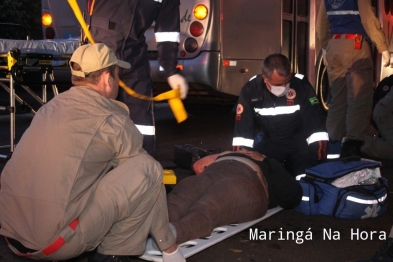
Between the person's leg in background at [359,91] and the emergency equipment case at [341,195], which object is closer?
the emergency equipment case at [341,195]

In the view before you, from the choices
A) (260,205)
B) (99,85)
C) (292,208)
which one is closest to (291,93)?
(292,208)

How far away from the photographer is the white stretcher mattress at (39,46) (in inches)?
253

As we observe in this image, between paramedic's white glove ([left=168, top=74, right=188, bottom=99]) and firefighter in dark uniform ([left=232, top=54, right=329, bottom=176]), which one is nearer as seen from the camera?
paramedic's white glove ([left=168, top=74, right=188, bottom=99])

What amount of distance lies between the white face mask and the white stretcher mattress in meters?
2.25

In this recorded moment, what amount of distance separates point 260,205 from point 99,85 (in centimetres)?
150

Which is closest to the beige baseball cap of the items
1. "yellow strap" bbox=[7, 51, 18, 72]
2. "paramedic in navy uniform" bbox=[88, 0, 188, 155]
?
"paramedic in navy uniform" bbox=[88, 0, 188, 155]

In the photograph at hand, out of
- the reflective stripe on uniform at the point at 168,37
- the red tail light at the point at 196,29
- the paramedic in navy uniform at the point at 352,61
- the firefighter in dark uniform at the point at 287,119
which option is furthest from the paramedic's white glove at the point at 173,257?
the red tail light at the point at 196,29

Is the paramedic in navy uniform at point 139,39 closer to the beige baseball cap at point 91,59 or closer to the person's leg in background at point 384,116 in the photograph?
the beige baseball cap at point 91,59

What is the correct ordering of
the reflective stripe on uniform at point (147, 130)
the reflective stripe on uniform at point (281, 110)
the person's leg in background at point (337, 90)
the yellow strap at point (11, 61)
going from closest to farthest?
the reflective stripe on uniform at point (147, 130), the reflective stripe on uniform at point (281, 110), the yellow strap at point (11, 61), the person's leg in background at point (337, 90)

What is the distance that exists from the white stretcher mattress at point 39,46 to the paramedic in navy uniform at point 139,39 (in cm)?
197

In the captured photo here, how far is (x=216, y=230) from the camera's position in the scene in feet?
13.9

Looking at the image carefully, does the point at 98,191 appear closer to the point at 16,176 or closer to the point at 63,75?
the point at 16,176

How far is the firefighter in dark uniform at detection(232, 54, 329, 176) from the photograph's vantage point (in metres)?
5.50

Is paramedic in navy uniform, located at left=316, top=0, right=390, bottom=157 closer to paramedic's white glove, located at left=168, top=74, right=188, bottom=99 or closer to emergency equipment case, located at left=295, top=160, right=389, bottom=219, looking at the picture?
emergency equipment case, located at left=295, top=160, right=389, bottom=219
